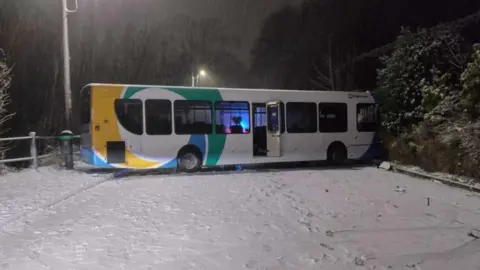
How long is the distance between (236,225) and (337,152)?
9.98 meters

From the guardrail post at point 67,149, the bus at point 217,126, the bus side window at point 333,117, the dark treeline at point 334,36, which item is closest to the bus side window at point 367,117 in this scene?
the bus at point 217,126

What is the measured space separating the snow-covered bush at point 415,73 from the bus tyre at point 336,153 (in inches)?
70.8

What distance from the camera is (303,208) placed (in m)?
8.33

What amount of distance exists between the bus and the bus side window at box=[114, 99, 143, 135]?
3cm

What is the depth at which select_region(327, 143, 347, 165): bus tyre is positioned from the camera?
16.2m

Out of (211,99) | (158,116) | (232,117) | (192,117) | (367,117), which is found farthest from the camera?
(367,117)

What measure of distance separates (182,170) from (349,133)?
6.58m

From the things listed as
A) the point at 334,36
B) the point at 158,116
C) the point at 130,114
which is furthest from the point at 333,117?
the point at 334,36

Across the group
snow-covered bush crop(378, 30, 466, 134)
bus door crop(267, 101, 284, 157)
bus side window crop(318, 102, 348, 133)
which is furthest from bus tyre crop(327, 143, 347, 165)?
bus door crop(267, 101, 284, 157)

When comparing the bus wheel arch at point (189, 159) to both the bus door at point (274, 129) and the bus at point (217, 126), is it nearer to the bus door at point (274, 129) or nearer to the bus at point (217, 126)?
the bus at point (217, 126)

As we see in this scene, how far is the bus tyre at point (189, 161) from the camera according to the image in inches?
547

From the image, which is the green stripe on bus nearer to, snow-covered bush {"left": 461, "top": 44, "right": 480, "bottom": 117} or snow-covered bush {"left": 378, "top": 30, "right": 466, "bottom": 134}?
snow-covered bush {"left": 378, "top": 30, "right": 466, "bottom": 134}

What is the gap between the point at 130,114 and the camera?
43.2 feet

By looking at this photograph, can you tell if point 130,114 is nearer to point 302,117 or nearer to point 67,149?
point 67,149
